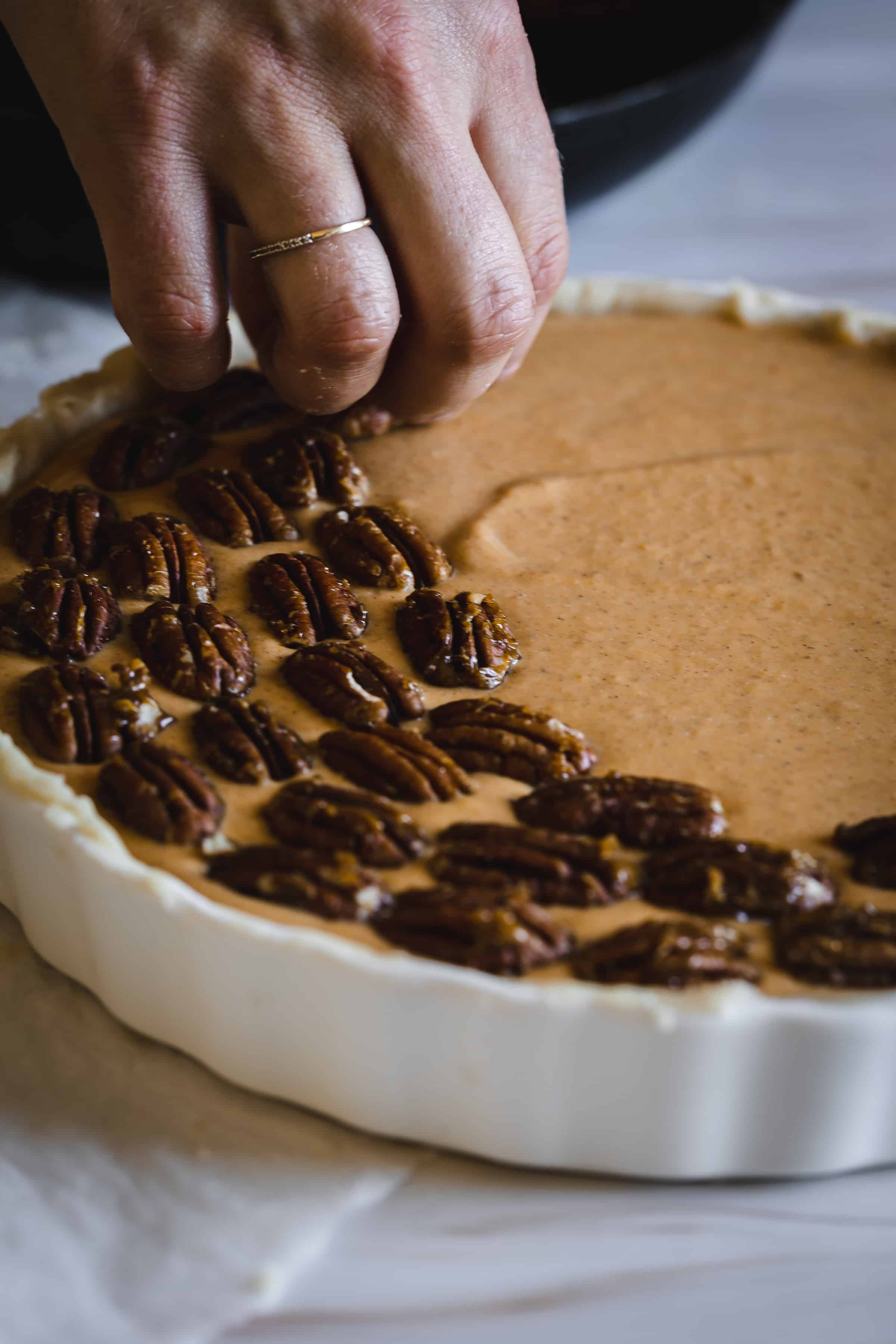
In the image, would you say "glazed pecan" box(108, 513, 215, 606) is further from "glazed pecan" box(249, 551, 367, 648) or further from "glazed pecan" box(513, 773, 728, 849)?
"glazed pecan" box(513, 773, 728, 849)

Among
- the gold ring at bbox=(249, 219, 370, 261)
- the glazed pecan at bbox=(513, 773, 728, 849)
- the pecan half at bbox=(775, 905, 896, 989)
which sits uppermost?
the gold ring at bbox=(249, 219, 370, 261)

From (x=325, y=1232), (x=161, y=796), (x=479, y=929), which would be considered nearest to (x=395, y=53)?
(x=161, y=796)

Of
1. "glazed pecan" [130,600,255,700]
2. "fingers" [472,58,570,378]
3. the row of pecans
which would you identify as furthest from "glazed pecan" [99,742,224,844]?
"fingers" [472,58,570,378]

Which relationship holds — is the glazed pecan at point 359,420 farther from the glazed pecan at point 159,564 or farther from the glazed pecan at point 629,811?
the glazed pecan at point 629,811

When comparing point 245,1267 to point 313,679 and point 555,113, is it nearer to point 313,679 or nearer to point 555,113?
point 313,679

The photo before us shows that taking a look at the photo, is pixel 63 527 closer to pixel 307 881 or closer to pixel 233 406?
pixel 233 406

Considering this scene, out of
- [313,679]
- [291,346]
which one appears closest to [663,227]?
[291,346]

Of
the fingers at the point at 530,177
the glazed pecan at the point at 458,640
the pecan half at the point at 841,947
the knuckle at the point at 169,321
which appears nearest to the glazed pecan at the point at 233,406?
the knuckle at the point at 169,321
